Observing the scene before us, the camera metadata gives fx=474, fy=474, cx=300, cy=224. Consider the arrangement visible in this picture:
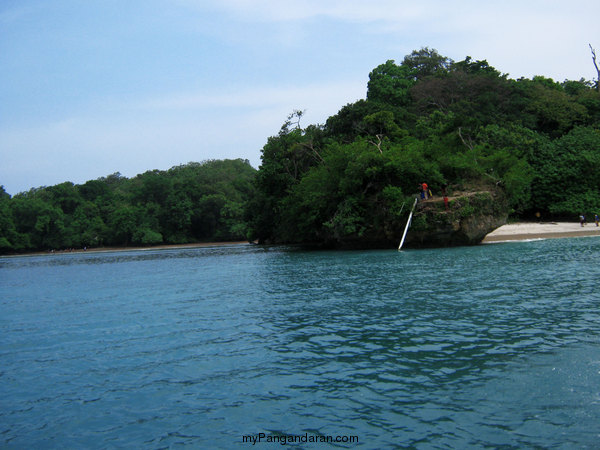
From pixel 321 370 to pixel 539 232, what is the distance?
36174 millimetres

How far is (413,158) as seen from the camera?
1305 inches

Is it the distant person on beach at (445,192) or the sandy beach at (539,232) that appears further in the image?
the sandy beach at (539,232)

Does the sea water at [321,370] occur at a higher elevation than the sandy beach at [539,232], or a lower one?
lower

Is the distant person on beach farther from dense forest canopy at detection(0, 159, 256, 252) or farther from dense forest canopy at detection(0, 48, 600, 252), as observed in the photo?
dense forest canopy at detection(0, 159, 256, 252)

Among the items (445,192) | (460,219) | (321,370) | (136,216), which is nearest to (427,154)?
(445,192)

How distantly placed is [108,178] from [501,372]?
140799mm

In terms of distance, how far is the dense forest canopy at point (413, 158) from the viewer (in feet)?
111

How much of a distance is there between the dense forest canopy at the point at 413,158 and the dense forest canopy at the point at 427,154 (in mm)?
106

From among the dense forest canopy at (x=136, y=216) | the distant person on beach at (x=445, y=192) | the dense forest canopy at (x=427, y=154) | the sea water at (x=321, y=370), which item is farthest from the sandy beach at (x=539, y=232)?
the dense forest canopy at (x=136, y=216)

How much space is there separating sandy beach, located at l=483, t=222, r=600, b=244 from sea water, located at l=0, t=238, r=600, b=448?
2128 cm

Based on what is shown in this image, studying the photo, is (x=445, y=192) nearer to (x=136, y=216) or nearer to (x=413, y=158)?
(x=413, y=158)

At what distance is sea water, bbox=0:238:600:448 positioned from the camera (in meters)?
5.37

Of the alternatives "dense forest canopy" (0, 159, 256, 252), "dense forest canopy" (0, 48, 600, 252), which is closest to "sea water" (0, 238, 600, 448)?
"dense forest canopy" (0, 48, 600, 252)

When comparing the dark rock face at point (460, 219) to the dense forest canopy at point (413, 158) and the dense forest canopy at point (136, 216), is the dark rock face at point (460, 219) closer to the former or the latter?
the dense forest canopy at point (413, 158)
